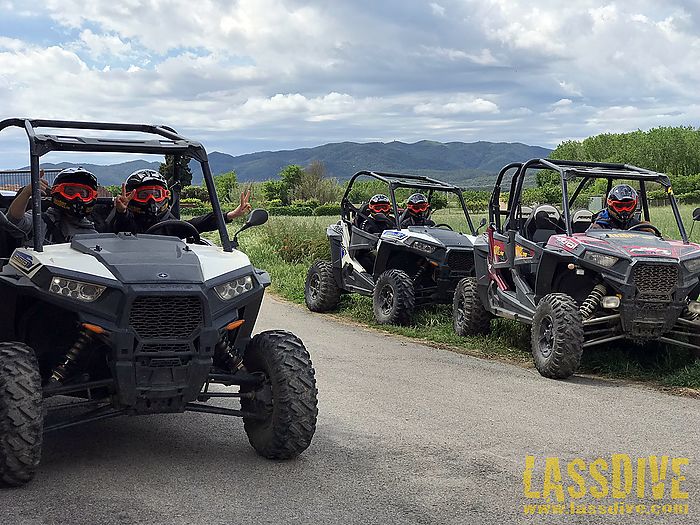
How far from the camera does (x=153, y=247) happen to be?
19.5ft

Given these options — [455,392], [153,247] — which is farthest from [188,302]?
[455,392]

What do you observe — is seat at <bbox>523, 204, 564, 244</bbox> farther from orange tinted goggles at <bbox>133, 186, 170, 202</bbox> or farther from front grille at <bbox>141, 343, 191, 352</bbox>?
front grille at <bbox>141, 343, 191, 352</bbox>

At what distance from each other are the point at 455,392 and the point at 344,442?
7.31 ft

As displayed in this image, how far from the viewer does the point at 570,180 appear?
408 inches

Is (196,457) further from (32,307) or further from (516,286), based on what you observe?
(516,286)

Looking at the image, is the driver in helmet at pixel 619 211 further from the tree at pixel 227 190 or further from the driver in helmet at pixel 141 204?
the driver in helmet at pixel 141 204

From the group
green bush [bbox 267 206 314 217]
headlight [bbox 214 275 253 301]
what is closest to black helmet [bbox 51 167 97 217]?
headlight [bbox 214 275 253 301]

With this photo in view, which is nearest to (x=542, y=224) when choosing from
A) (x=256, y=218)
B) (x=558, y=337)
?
(x=558, y=337)

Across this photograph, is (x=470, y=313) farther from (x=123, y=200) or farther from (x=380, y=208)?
(x=123, y=200)

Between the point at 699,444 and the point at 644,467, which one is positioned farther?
the point at 699,444

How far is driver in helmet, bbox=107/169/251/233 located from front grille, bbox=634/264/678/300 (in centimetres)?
442

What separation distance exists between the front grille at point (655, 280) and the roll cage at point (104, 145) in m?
4.44

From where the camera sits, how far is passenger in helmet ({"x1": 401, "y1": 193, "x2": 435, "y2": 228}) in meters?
14.6

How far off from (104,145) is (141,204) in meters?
0.64
